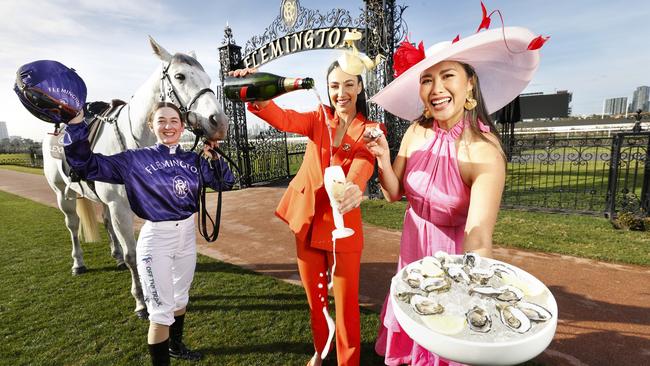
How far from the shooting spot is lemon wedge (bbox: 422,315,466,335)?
92 centimetres

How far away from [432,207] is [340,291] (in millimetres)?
951

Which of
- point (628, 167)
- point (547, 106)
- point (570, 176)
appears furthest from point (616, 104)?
point (628, 167)

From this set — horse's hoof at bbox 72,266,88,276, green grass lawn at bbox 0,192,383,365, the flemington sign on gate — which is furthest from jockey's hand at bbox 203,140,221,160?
the flemington sign on gate

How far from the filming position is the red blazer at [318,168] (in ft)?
6.84

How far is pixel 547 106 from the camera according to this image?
61.4 metres

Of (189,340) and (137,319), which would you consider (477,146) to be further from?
(137,319)

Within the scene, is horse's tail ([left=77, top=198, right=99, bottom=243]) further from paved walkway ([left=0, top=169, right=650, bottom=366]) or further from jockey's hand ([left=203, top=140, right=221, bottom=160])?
jockey's hand ([left=203, top=140, right=221, bottom=160])

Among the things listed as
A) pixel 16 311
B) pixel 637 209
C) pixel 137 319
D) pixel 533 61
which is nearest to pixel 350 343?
pixel 533 61

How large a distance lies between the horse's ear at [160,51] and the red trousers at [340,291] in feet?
6.90

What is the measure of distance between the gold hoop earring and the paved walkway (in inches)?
99.1

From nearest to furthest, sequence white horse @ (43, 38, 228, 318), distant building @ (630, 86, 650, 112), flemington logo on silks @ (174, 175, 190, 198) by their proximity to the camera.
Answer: flemington logo on silks @ (174, 175, 190, 198) < white horse @ (43, 38, 228, 318) < distant building @ (630, 86, 650, 112)

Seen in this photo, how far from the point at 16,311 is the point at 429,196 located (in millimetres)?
5107

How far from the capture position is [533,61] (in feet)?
5.25

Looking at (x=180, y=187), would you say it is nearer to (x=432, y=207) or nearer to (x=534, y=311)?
(x=432, y=207)
